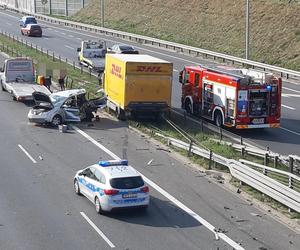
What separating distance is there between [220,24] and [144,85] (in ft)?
132

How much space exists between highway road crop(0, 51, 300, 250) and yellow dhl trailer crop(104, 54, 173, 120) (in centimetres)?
400

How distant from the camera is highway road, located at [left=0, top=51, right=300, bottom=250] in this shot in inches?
709

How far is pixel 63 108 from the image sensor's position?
112 feet

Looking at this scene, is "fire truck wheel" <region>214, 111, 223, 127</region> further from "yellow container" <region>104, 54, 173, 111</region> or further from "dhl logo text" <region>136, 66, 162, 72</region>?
"dhl logo text" <region>136, 66, 162, 72</region>

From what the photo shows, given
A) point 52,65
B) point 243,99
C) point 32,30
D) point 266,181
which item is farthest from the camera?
point 32,30

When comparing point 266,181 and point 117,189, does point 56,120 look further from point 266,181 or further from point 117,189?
point 266,181

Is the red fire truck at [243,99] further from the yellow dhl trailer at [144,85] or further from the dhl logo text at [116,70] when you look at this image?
the dhl logo text at [116,70]

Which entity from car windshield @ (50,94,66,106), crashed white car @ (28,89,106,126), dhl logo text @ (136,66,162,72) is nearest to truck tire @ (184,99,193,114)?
dhl logo text @ (136,66,162,72)

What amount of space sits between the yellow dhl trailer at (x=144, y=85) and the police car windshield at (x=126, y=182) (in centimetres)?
1328

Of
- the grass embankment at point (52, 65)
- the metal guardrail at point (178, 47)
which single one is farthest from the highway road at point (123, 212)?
the metal guardrail at point (178, 47)

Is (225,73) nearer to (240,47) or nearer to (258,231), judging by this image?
(258,231)

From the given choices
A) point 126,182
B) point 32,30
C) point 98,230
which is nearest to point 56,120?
point 126,182

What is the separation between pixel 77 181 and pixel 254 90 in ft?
39.5

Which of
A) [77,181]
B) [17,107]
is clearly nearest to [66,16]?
[17,107]
